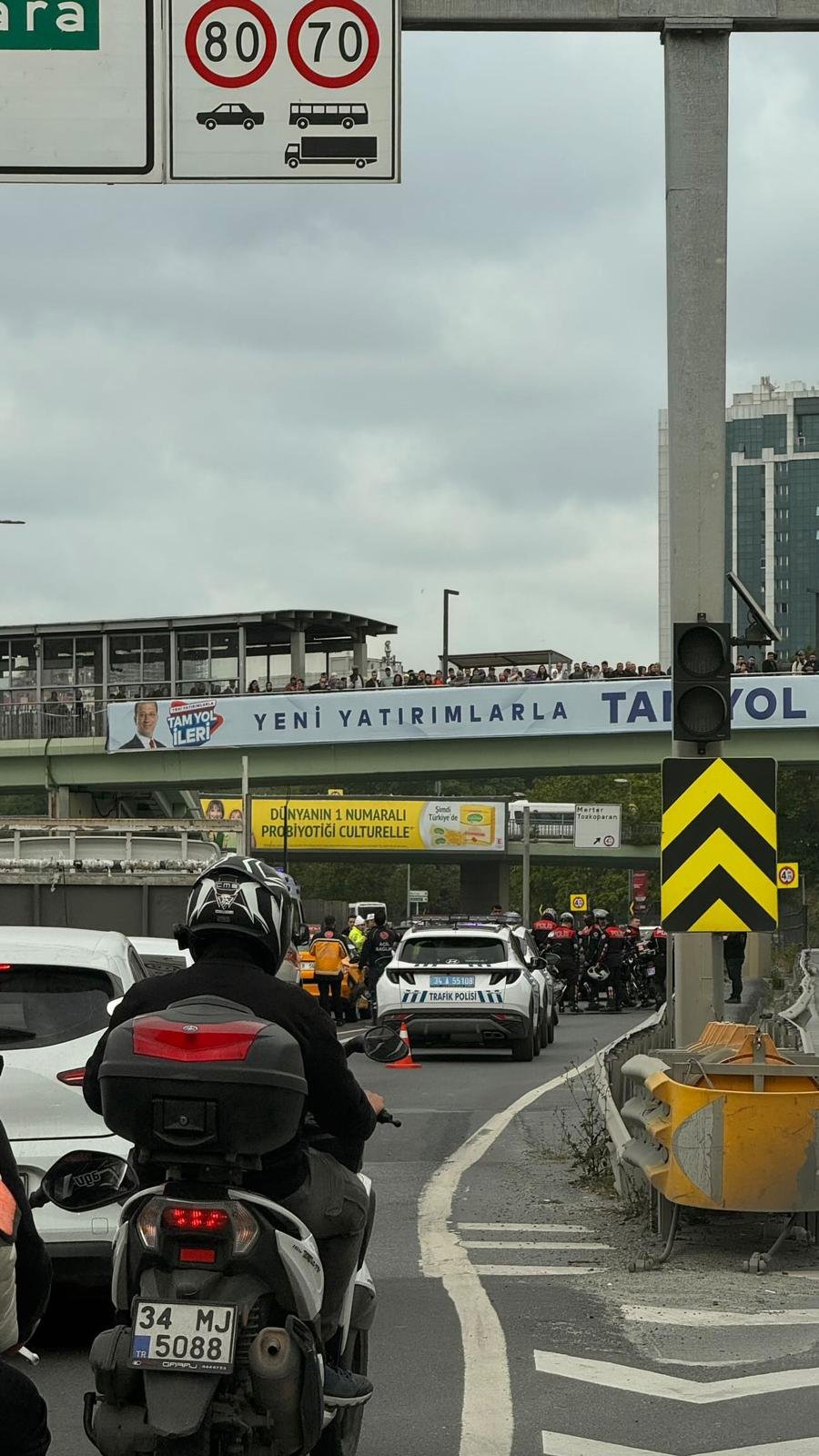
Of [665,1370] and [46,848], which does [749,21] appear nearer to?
[665,1370]

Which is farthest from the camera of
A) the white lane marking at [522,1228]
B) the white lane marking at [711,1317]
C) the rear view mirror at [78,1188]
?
the white lane marking at [522,1228]

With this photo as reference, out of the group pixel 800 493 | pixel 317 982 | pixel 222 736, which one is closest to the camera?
pixel 317 982

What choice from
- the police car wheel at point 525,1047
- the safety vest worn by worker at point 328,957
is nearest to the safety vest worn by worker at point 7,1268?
the police car wheel at point 525,1047

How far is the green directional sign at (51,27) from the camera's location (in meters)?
10.7

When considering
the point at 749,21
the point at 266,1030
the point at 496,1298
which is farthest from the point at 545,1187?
the point at 266,1030

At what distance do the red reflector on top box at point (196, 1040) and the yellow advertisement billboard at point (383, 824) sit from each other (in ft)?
222

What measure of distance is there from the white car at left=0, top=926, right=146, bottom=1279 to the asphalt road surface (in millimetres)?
450

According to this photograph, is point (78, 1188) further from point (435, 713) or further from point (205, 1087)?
point (435, 713)

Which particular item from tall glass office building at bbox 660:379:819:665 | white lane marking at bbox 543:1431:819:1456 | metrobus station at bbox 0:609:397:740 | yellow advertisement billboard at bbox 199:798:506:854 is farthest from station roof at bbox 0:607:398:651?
tall glass office building at bbox 660:379:819:665

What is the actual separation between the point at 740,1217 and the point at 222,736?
46.5 meters

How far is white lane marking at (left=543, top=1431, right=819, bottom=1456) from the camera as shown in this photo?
5852 mm

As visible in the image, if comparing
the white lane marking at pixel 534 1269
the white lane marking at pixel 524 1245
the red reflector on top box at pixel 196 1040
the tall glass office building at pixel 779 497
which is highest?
the tall glass office building at pixel 779 497

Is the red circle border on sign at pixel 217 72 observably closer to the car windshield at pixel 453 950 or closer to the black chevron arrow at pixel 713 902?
the black chevron arrow at pixel 713 902

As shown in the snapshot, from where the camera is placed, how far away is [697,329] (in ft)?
36.5
